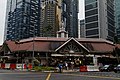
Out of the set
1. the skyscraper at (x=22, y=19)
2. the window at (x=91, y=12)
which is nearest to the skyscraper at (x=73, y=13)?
the window at (x=91, y=12)

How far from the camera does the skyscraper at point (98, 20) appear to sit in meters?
141

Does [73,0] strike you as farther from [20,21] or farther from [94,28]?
[20,21]

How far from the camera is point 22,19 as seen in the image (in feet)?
430

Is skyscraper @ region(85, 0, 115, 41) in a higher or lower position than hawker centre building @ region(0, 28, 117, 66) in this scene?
higher

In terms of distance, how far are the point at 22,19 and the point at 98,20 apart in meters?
43.1

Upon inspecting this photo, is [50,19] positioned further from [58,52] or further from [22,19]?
[58,52]

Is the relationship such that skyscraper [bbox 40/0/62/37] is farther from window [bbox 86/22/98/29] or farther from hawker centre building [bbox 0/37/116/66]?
window [bbox 86/22/98/29]

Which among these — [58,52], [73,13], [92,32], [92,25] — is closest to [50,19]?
[58,52]

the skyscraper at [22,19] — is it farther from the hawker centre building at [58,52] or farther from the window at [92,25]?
the hawker centre building at [58,52]

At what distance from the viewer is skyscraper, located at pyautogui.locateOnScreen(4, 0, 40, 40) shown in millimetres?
120750

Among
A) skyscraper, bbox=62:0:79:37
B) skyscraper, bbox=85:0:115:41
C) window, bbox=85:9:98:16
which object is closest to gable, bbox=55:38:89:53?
skyscraper, bbox=85:0:115:41

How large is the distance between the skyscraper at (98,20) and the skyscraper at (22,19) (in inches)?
1222

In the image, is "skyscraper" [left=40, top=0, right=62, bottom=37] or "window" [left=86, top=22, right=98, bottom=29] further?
"window" [left=86, top=22, right=98, bottom=29]

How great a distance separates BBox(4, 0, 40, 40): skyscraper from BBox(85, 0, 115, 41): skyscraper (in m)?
31.0
